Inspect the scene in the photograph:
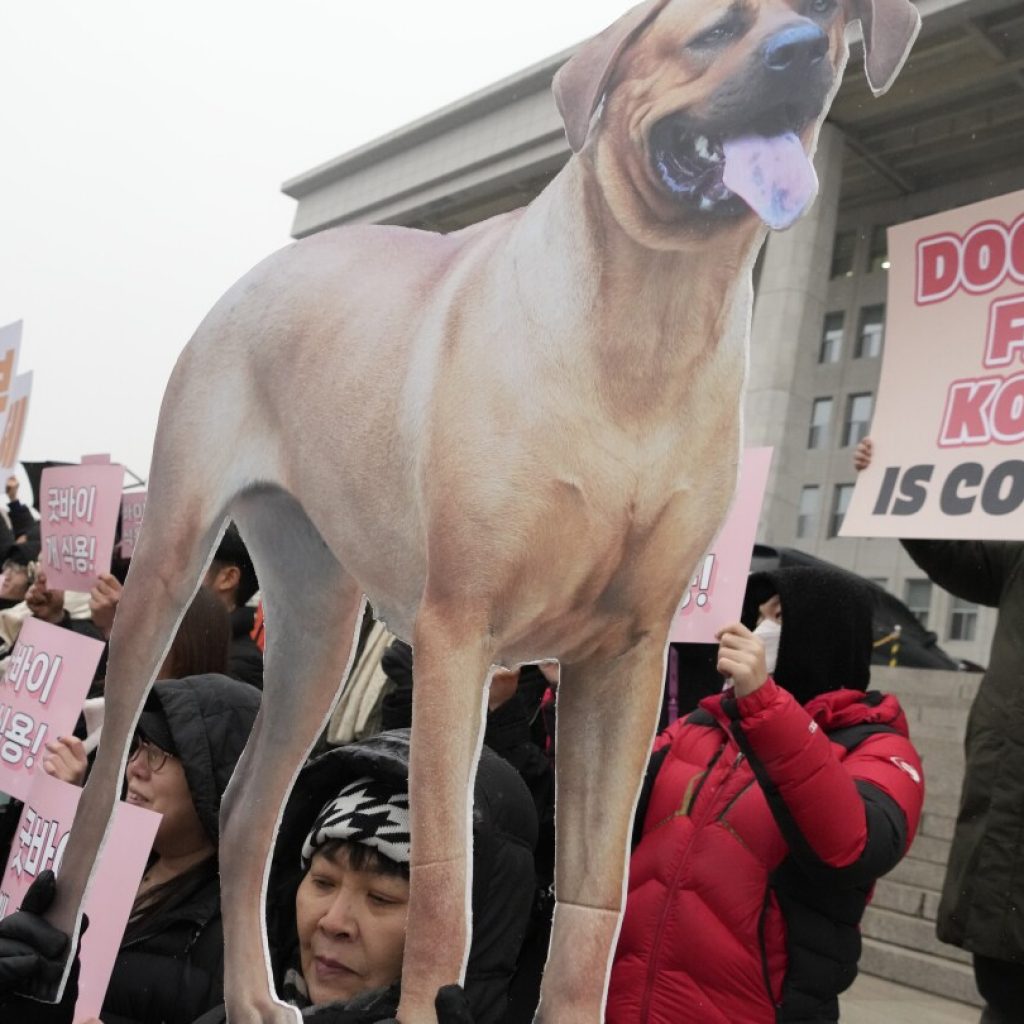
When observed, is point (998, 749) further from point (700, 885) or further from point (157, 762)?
point (157, 762)

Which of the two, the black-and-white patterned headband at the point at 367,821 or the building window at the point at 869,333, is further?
the building window at the point at 869,333

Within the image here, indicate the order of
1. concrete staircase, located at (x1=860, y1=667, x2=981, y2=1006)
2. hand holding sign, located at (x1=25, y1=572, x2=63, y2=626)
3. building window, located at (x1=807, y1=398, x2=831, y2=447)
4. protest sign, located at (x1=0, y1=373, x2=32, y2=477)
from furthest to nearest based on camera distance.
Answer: building window, located at (x1=807, y1=398, x2=831, y2=447) < concrete staircase, located at (x1=860, y1=667, x2=981, y2=1006) < protest sign, located at (x1=0, y1=373, x2=32, y2=477) < hand holding sign, located at (x1=25, y1=572, x2=63, y2=626)

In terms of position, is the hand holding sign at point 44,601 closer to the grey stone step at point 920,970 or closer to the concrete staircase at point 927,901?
the concrete staircase at point 927,901

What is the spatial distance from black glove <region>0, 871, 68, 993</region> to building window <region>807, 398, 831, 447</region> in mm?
21916

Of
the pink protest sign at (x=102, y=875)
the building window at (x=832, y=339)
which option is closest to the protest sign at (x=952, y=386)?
the pink protest sign at (x=102, y=875)

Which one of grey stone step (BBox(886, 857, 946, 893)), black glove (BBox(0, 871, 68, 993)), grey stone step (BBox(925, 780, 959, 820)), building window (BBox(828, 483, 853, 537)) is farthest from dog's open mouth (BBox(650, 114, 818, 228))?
building window (BBox(828, 483, 853, 537))

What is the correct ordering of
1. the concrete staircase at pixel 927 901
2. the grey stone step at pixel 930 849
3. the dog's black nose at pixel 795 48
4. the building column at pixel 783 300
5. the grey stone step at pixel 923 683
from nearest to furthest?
the dog's black nose at pixel 795 48 → the building column at pixel 783 300 → the concrete staircase at pixel 927 901 → the grey stone step at pixel 930 849 → the grey stone step at pixel 923 683

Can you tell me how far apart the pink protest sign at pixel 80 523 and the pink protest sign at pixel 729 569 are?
3.82ft

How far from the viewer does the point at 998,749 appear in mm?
2371

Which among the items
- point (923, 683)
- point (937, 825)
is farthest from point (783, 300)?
point (923, 683)

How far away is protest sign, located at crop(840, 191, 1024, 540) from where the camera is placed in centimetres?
177

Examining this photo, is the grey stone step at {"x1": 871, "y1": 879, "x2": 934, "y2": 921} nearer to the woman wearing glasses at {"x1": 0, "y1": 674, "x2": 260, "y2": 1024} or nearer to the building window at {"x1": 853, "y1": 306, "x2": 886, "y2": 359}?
the woman wearing glasses at {"x1": 0, "y1": 674, "x2": 260, "y2": 1024}

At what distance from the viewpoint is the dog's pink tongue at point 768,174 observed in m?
1.26

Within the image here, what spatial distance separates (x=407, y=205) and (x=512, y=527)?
3.76 ft
